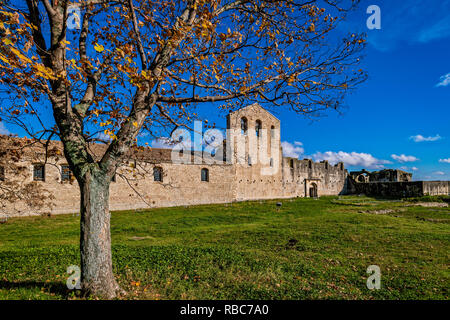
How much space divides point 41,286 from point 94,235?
2.25 meters

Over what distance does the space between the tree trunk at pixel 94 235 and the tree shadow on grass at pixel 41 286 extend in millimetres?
734

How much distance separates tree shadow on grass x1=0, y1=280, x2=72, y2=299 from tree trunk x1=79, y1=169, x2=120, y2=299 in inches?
28.9

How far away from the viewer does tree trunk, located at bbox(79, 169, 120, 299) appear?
4.57 m

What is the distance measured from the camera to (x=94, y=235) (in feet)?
15.0

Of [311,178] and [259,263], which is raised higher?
[311,178]

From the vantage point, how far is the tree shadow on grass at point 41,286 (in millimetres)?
5027

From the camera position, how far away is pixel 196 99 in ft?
17.7

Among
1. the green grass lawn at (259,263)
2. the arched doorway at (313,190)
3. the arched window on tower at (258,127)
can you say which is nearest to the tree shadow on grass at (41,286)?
the green grass lawn at (259,263)

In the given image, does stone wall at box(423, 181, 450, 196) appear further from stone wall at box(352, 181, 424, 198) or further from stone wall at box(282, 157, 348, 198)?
stone wall at box(282, 157, 348, 198)

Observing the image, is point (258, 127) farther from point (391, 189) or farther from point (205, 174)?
point (391, 189)

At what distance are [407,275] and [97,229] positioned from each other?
7.59 metres

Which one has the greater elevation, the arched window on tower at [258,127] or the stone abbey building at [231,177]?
the arched window on tower at [258,127]

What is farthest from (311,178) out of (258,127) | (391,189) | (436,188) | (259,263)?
(259,263)

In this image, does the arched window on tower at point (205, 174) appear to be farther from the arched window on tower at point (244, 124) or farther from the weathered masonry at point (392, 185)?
the weathered masonry at point (392, 185)
